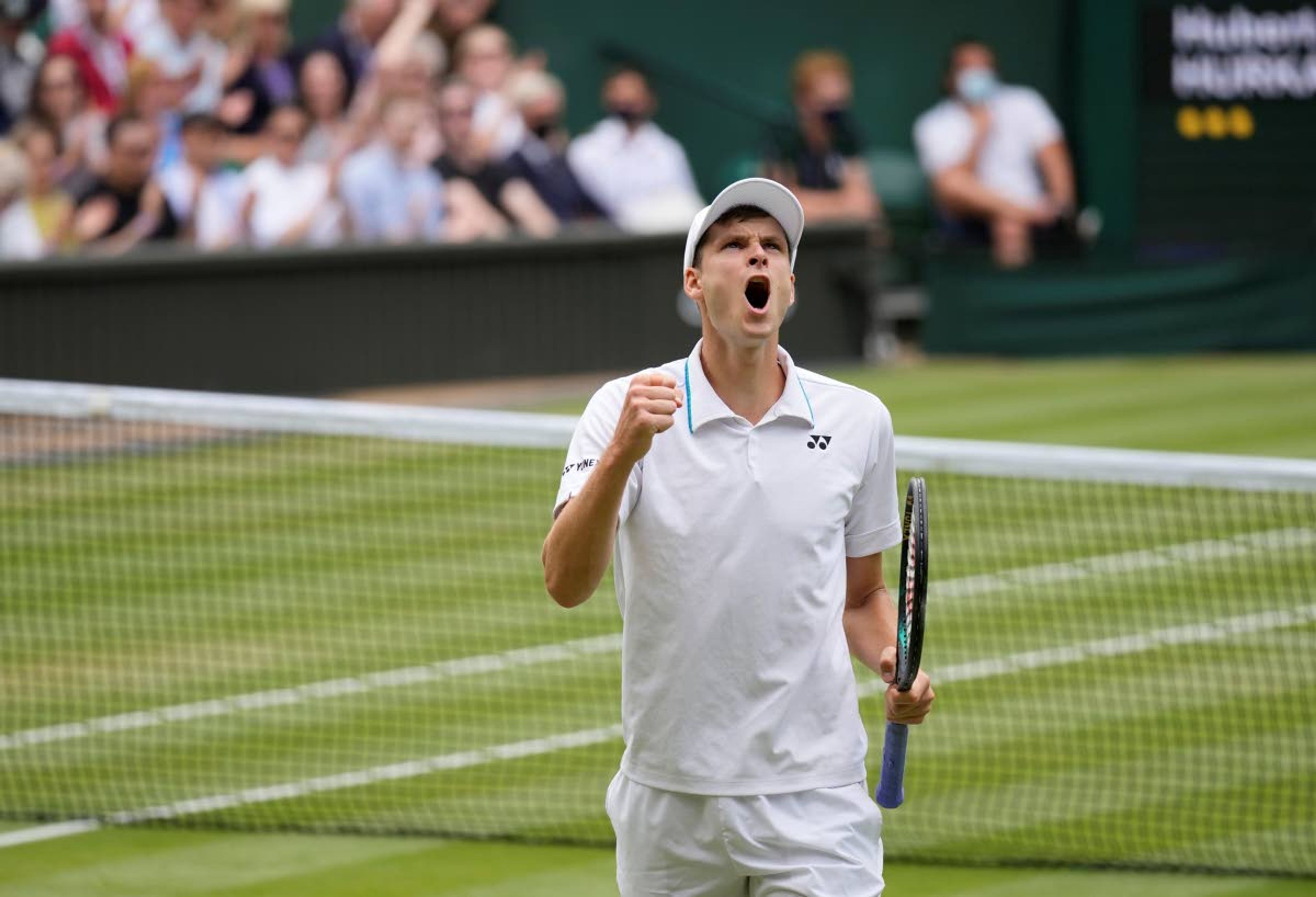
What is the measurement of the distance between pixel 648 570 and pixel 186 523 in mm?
9343

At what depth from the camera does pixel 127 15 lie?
1834 centimetres

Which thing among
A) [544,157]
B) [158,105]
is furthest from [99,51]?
[544,157]

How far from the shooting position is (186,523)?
1355 cm

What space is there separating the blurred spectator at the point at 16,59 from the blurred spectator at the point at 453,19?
3683 millimetres

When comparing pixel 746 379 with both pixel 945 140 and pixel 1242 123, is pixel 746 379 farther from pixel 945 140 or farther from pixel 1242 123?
pixel 1242 123

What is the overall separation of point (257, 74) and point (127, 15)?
116 cm

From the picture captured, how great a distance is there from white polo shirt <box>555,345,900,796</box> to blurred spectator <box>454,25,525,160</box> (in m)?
14.9

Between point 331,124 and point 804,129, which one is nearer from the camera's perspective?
point 331,124

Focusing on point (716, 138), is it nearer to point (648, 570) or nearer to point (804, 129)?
point (804, 129)

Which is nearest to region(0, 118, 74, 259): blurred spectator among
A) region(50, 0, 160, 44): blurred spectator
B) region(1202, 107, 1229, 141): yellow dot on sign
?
region(50, 0, 160, 44): blurred spectator

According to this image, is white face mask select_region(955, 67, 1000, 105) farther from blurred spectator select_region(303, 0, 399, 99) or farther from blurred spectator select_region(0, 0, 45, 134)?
blurred spectator select_region(0, 0, 45, 134)

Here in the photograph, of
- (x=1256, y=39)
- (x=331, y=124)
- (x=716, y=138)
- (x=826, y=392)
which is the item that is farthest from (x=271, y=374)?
(x=826, y=392)

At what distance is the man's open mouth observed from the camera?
4.55 m

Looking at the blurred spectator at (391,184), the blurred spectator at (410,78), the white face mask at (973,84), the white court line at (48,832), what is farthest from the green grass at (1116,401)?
the white court line at (48,832)
